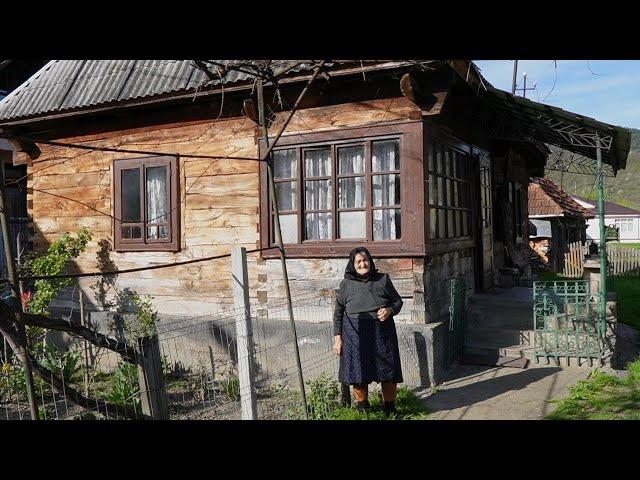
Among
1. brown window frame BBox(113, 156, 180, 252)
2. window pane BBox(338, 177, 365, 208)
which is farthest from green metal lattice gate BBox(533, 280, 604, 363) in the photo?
brown window frame BBox(113, 156, 180, 252)

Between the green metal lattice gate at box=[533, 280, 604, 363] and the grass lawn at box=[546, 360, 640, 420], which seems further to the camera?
the green metal lattice gate at box=[533, 280, 604, 363]

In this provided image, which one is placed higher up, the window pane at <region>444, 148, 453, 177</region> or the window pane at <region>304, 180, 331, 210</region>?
the window pane at <region>444, 148, 453, 177</region>

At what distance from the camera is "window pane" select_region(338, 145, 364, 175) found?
770 centimetres

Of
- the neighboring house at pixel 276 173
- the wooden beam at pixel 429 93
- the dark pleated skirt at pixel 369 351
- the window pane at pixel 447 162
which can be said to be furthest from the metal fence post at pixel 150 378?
the window pane at pixel 447 162

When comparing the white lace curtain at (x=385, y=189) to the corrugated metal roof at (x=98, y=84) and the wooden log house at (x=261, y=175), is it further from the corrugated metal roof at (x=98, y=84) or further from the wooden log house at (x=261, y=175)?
the corrugated metal roof at (x=98, y=84)

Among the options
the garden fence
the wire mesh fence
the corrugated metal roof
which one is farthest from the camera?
the garden fence

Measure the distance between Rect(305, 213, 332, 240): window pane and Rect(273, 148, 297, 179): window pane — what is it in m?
0.69

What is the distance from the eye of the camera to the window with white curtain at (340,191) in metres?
7.54

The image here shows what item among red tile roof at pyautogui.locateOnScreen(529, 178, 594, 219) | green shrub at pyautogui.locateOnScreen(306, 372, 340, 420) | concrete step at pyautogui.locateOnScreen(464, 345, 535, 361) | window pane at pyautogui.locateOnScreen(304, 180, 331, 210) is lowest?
green shrub at pyautogui.locateOnScreen(306, 372, 340, 420)

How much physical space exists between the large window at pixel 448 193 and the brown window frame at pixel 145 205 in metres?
3.89

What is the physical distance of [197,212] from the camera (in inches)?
346

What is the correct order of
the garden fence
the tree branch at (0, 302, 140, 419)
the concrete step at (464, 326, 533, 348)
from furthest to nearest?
1. the garden fence
2. the concrete step at (464, 326, 533, 348)
3. the tree branch at (0, 302, 140, 419)

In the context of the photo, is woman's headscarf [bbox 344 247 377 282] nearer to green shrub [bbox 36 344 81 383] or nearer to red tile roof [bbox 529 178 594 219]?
green shrub [bbox 36 344 81 383]
